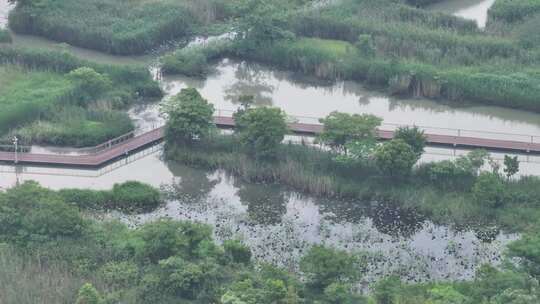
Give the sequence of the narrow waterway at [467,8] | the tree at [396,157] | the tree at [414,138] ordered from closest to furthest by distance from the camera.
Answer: the tree at [396,157] < the tree at [414,138] < the narrow waterway at [467,8]

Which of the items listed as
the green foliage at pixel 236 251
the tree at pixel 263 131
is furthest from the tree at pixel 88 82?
the green foliage at pixel 236 251

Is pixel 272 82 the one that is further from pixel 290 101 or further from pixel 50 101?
pixel 50 101

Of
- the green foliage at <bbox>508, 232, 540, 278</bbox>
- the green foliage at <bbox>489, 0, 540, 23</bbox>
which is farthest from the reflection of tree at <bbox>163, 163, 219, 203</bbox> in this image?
the green foliage at <bbox>489, 0, 540, 23</bbox>

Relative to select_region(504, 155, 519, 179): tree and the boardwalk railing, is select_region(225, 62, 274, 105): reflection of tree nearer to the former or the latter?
the boardwalk railing

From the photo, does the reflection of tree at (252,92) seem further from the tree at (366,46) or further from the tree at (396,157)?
the tree at (396,157)

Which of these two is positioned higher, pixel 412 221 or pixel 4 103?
pixel 4 103

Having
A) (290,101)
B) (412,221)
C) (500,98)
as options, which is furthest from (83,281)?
(500,98)

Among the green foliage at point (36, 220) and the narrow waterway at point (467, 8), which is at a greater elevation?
the narrow waterway at point (467, 8)
